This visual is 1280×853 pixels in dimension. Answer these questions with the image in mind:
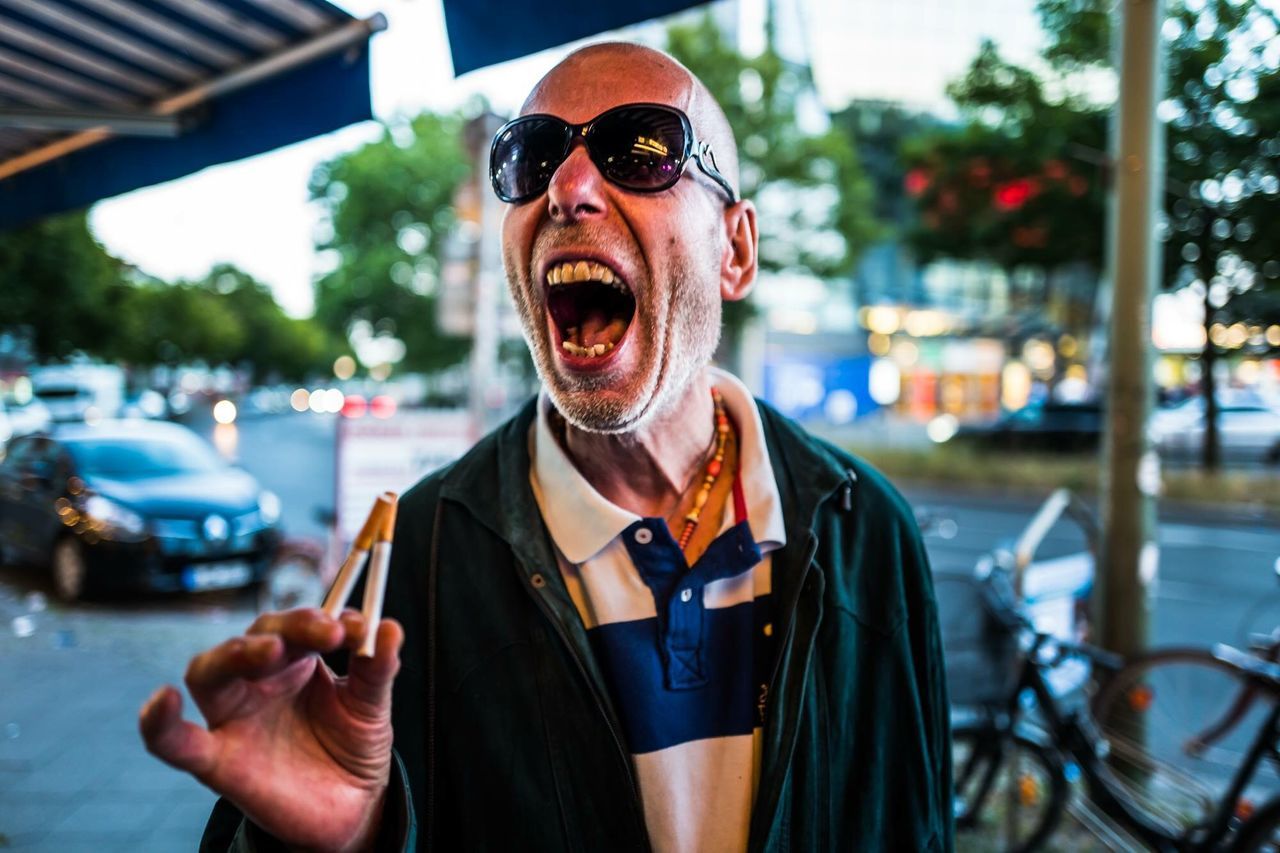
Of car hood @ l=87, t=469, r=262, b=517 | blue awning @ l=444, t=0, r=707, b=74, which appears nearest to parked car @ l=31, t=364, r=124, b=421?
car hood @ l=87, t=469, r=262, b=517

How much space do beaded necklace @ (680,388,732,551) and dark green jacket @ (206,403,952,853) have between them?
0.12 meters

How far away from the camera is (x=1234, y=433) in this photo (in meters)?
15.5

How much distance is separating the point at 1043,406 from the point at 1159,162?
1885cm

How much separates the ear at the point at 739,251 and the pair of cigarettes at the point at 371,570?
84 cm

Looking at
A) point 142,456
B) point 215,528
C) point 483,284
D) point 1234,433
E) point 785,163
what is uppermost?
point 785,163

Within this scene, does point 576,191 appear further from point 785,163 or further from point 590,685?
point 785,163

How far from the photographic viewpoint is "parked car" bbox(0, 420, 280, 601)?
5668 millimetres

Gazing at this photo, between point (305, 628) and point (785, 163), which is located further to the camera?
point (785, 163)

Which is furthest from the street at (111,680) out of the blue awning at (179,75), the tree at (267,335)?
the tree at (267,335)

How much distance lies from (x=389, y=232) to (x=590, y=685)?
24.0 metres

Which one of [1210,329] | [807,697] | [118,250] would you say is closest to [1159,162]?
[1210,329]

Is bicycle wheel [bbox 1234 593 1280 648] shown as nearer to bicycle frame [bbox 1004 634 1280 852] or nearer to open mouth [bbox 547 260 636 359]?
bicycle frame [bbox 1004 634 1280 852]

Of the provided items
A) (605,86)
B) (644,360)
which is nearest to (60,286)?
A: (605,86)

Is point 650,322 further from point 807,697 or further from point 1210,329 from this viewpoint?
point 1210,329
